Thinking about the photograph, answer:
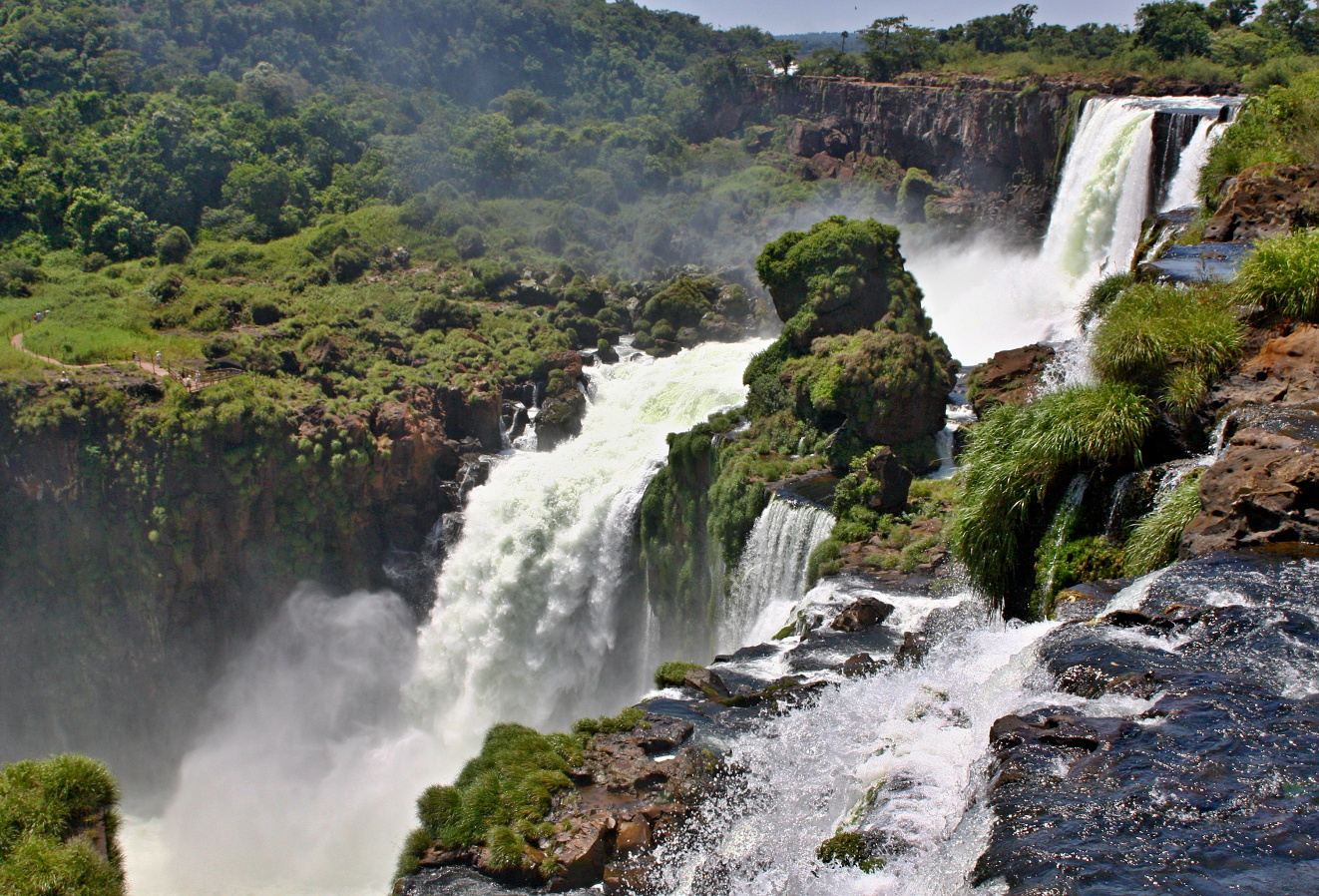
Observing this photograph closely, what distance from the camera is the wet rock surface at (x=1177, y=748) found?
20.7ft

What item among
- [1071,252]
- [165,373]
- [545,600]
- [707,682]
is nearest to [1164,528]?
[707,682]

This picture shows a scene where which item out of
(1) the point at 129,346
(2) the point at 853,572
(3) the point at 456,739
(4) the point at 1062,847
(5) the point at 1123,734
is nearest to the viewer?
(4) the point at 1062,847

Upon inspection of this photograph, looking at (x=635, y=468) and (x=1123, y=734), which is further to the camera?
(x=635, y=468)

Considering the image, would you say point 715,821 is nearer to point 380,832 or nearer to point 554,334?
point 380,832

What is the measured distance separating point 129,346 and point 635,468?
1896 cm

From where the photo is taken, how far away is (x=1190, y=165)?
29.2 meters

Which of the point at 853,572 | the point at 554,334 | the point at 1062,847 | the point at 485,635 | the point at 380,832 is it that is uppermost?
the point at 554,334

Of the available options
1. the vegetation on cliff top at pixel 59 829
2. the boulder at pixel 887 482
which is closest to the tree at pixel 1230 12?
the boulder at pixel 887 482

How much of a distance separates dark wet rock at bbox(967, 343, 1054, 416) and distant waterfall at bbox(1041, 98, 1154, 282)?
8.61 meters

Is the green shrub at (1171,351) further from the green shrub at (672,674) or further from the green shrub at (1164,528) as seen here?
the green shrub at (672,674)

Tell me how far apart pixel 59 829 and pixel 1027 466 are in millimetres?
11149

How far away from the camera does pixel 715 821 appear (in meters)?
10.6

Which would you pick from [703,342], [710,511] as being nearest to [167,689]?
[710,511]

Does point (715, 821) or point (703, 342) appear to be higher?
point (703, 342)
